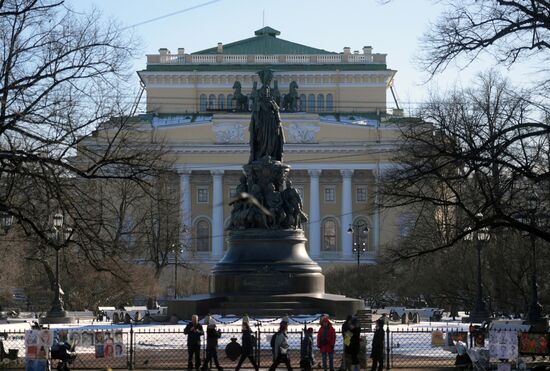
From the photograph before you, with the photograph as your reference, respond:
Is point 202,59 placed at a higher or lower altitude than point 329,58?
higher

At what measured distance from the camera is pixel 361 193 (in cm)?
11744

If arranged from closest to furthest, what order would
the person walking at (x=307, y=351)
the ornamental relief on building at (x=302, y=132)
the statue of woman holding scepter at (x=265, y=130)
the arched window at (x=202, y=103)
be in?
the person walking at (x=307, y=351), the statue of woman holding scepter at (x=265, y=130), the ornamental relief on building at (x=302, y=132), the arched window at (x=202, y=103)

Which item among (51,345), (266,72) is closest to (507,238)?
(266,72)

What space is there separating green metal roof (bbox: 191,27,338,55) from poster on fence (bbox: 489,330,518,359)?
95.7m

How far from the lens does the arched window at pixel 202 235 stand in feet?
377

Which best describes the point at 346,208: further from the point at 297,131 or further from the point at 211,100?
the point at 211,100

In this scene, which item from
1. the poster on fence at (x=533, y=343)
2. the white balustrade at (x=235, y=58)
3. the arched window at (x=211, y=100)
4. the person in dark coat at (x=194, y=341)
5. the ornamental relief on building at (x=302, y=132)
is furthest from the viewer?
the arched window at (x=211, y=100)

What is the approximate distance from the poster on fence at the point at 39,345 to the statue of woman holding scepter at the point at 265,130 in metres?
18.8

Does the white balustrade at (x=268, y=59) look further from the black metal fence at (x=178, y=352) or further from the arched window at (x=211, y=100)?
the black metal fence at (x=178, y=352)

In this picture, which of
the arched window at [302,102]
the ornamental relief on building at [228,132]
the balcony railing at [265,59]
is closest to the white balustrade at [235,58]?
the balcony railing at [265,59]

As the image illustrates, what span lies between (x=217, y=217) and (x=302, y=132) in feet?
34.6

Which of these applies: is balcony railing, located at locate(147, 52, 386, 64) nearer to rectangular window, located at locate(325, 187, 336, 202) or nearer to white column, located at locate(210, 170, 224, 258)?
white column, located at locate(210, 170, 224, 258)

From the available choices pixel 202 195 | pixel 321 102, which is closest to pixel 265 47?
pixel 321 102

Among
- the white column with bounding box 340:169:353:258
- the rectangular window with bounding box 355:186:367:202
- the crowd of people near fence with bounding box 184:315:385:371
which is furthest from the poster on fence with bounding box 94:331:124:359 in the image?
the rectangular window with bounding box 355:186:367:202
